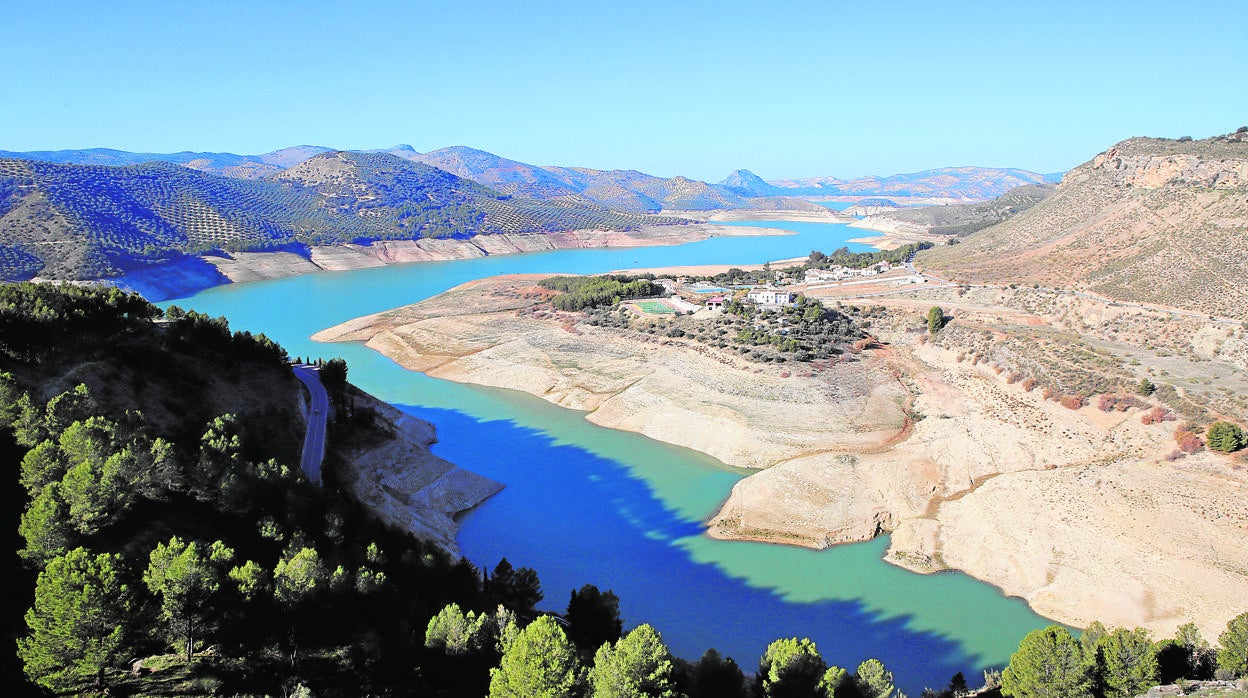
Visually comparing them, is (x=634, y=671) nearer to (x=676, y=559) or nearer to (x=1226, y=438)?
(x=676, y=559)

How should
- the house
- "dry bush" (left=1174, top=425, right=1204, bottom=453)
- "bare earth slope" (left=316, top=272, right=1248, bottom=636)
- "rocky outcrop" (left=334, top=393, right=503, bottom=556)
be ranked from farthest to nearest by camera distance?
the house < "dry bush" (left=1174, top=425, right=1204, bottom=453) < "rocky outcrop" (left=334, top=393, right=503, bottom=556) < "bare earth slope" (left=316, top=272, right=1248, bottom=636)

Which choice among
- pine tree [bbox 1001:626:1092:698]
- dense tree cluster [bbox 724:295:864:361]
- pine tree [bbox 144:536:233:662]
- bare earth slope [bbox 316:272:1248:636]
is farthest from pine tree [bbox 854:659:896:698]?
dense tree cluster [bbox 724:295:864:361]

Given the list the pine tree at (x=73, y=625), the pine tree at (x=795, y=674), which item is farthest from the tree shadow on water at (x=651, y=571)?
the pine tree at (x=73, y=625)

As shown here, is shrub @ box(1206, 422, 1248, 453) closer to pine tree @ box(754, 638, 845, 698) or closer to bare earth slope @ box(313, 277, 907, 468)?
bare earth slope @ box(313, 277, 907, 468)

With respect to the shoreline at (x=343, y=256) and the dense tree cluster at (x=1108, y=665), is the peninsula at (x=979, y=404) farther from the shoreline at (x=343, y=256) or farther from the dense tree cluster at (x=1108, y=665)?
the shoreline at (x=343, y=256)

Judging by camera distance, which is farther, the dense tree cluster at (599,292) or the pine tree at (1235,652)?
the dense tree cluster at (599,292)
